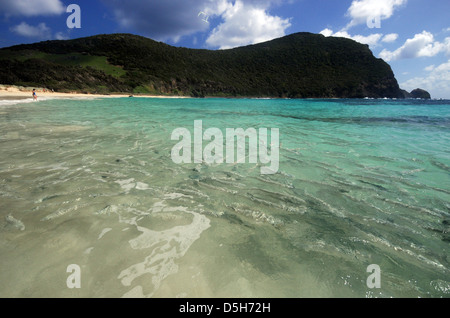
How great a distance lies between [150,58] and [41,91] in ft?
231

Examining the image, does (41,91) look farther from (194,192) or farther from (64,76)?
(194,192)

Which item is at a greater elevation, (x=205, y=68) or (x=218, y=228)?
(x=205, y=68)

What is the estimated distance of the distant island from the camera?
3049 inches

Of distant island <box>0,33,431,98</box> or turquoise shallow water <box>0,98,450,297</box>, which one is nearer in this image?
turquoise shallow water <box>0,98,450,297</box>

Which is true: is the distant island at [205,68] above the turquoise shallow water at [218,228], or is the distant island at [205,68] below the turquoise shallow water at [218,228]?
above

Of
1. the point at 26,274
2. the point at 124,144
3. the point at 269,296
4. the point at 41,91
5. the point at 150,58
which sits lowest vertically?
the point at 269,296

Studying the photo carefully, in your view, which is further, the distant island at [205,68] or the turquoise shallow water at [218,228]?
the distant island at [205,68]

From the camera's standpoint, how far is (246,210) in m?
3.64

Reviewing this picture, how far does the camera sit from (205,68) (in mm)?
131875

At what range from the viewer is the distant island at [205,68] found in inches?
3049

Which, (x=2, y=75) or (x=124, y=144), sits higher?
(x=2, y=75)

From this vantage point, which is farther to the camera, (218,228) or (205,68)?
(205,68)

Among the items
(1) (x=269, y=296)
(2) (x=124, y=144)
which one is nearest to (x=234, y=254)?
(1) (x=269, y=296)

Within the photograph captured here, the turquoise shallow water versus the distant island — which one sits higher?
the distant island
